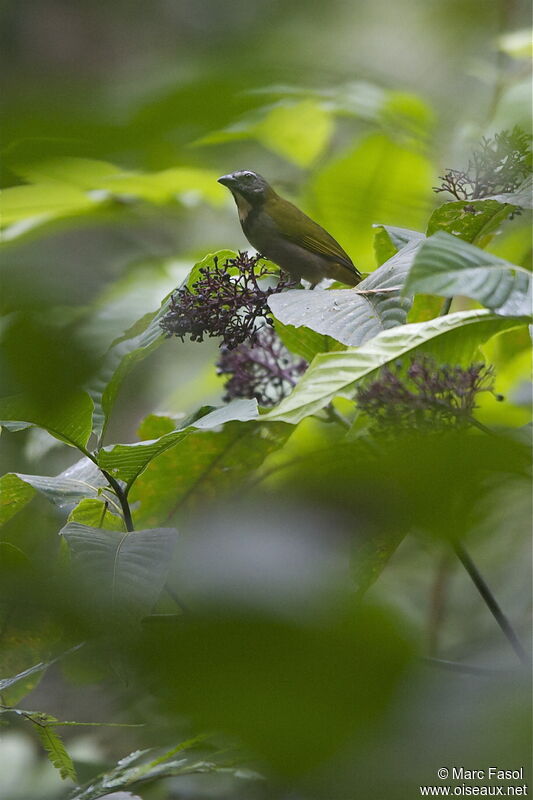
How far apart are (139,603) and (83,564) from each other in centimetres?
8

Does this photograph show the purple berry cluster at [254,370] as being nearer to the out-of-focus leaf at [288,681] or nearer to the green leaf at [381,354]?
the green leaf at [381,354]

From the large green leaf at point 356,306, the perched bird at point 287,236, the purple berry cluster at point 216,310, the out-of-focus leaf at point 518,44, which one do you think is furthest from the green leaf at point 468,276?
A: the out-of-focus leaf at point 518,44

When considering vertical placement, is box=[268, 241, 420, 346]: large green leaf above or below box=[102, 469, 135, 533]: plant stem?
above

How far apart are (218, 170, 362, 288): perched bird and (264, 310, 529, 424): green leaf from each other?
0.53 meters

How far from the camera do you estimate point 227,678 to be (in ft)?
0.46

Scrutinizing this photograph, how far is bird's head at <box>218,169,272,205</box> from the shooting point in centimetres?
133

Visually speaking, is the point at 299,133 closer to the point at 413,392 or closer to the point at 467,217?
the point at 467,217

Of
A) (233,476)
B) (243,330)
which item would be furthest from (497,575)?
(243,330)

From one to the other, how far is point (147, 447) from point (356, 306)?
0.82ft

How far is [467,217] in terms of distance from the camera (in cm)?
84

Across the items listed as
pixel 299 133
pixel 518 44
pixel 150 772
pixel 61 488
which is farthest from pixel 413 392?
pixel 299 133

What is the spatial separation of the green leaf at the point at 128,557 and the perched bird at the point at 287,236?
1.88ft

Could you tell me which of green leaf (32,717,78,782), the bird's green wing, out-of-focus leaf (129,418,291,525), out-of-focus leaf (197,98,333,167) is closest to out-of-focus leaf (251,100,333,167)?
out-of-focus leaf (197,98,333,167)

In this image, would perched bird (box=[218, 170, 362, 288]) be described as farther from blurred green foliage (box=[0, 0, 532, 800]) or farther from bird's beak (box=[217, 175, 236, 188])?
blurred green foliage (box=[0, 0, 532, 800])
